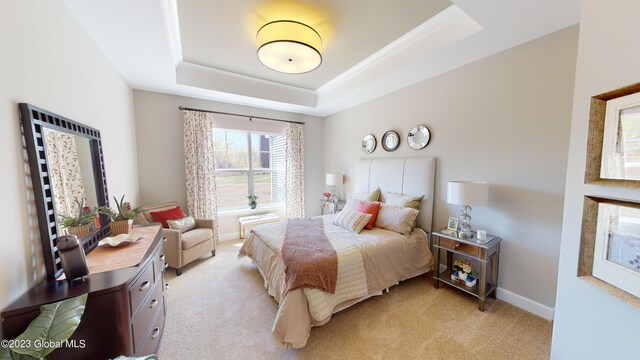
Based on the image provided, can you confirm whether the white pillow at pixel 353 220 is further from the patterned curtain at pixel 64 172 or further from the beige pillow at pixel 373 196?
the patterned curtain at pixel 64 172

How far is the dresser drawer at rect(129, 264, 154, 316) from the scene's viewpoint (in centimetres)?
123

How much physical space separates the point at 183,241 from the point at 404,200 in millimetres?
2970

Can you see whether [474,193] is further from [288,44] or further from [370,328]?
[288,44]

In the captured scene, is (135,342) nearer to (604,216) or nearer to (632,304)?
(632,304)

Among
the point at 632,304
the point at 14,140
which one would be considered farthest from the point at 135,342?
the point at 632,304

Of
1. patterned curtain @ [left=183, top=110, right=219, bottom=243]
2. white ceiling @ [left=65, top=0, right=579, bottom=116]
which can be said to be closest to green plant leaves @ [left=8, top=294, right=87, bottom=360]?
white ceiling @ [left=65, top=0, right=579, bottom=116]

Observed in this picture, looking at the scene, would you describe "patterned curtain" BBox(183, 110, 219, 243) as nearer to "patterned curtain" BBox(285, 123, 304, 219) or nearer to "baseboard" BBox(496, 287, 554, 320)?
"patterned curtain" BBox(285, 123, 304, 219)

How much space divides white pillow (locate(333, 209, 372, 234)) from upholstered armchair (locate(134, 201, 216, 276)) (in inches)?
74.3

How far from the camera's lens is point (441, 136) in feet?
9.11

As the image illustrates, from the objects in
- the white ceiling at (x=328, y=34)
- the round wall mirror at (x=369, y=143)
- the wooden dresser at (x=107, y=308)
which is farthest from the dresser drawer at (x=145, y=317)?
the round wall mirror at (x=369, y=143)

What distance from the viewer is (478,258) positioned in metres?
2.13

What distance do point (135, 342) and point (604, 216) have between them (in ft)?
7.78

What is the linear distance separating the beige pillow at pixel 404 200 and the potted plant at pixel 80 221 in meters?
3.06

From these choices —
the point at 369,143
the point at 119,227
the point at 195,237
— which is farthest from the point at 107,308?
the point at 369,143
